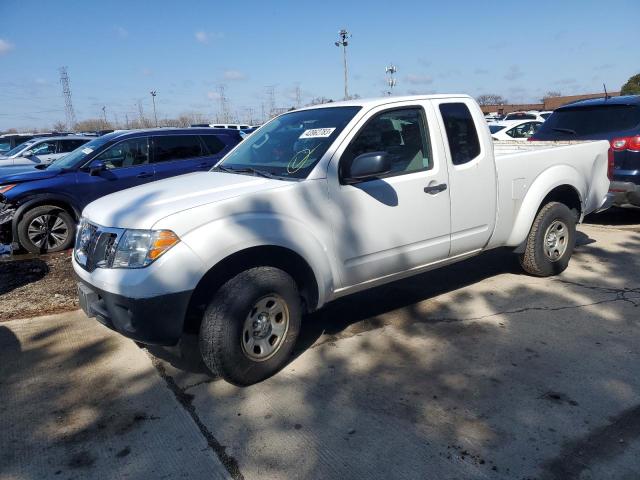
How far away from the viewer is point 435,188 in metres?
4.21

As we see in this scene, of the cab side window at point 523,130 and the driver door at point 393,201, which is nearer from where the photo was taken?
the driver door at point 393,201

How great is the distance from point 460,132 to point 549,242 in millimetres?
1718

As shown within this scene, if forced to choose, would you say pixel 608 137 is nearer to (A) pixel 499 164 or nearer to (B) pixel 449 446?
(A) pixel 499 164

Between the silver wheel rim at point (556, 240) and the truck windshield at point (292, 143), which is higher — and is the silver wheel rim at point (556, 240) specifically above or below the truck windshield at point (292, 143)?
below

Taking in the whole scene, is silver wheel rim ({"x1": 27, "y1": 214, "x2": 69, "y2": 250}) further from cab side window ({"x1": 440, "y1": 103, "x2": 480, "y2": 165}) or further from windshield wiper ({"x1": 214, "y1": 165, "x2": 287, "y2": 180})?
cab side window ({"x1": 440, "y1": 103, "x2": 480, "y2": 165})

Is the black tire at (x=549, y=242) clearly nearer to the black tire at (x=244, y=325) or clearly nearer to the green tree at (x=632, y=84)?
the black tire at (x=244, y=325)

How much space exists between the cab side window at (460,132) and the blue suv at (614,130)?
2977 mm

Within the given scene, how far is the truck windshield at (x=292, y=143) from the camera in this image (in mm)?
3855

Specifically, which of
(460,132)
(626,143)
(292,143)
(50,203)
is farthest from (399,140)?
(50,203)

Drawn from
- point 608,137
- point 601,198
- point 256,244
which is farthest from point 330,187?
point 608,137

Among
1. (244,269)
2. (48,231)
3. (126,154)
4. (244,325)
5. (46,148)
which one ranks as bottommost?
(48,231)

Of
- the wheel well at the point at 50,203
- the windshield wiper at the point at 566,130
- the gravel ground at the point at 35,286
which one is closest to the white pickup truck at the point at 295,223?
the gravel ground at the point at 35,286

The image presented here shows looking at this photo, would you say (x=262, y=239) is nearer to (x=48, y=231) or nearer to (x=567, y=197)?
(x=567, y=197)

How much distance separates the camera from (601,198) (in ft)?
19.2
